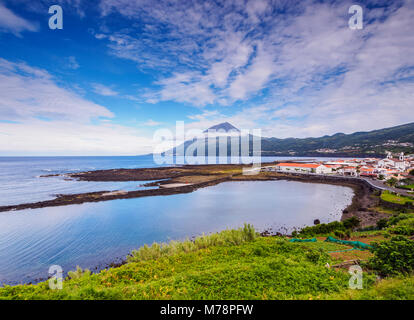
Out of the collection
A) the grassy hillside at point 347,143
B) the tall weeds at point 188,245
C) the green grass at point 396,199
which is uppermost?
the grassy hillside at point 347,143

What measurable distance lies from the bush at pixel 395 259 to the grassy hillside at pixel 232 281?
1.10ft

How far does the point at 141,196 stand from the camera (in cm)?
2961

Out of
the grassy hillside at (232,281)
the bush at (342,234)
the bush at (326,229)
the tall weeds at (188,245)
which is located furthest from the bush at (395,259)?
the bush at (326,229)

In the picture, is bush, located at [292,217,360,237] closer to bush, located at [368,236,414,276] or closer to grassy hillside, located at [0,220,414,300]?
grassy hillside, located at [0,220,414,300]

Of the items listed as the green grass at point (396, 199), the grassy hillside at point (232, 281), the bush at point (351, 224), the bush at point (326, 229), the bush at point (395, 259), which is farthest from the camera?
the green grass at point (396, 199)

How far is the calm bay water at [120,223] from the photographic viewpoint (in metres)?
11.9

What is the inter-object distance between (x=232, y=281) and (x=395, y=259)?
516cm

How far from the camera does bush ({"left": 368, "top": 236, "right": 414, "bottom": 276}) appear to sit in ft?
17.1

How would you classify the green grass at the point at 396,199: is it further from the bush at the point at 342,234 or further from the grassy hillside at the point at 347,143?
the grassy hillside at the point at 347,143

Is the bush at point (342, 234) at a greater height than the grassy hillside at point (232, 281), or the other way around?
the grassy hillside at point (232, 281)

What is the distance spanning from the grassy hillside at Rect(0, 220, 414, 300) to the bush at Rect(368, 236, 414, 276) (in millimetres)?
335

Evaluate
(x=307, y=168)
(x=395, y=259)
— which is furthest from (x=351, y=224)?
(x=307, y=168)

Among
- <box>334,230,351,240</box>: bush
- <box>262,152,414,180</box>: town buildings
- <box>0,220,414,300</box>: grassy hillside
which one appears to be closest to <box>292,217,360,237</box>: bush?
<box>334,230,351,240</box>: bush

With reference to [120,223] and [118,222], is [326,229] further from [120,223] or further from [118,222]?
[118,222]
